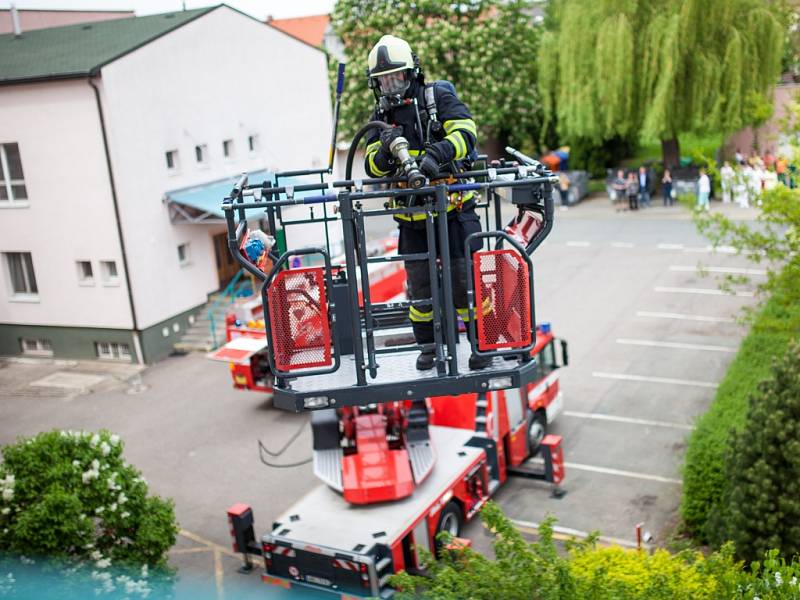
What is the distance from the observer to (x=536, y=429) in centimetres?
1647

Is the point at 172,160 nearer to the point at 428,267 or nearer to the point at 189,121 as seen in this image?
the point at 189,121

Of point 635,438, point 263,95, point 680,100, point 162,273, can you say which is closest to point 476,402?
point 635,438

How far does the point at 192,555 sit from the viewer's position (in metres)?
13.9

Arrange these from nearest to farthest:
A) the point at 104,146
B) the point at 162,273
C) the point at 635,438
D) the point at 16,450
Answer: the point at 16,450
the point at 635,438
the point at 104,146
the point at 162,273

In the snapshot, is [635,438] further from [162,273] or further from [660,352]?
[162,273]

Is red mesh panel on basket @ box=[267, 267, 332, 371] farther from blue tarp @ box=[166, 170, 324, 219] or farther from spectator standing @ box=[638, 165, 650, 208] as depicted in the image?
spectator standing @ box=[638, 165, 650, 208]

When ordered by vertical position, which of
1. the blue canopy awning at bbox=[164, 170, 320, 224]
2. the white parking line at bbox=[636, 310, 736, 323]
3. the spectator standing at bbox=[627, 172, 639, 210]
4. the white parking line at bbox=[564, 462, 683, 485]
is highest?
the blue canopy awning at bbox=[164, 170, 320, 224]

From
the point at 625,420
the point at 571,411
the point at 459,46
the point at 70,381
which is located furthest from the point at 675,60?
the point at 70,381

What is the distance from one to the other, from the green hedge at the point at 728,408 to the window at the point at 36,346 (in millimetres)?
18156

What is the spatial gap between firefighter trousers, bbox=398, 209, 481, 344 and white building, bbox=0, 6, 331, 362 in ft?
58.1

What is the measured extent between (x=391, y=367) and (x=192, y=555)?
26.9ft

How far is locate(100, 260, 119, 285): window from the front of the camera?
24.0 metres

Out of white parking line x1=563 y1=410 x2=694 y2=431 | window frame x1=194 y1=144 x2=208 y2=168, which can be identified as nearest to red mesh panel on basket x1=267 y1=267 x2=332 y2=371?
white parking line x1=563 y1=410 x2=694 y2=431

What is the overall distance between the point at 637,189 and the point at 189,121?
19051 millimetres
